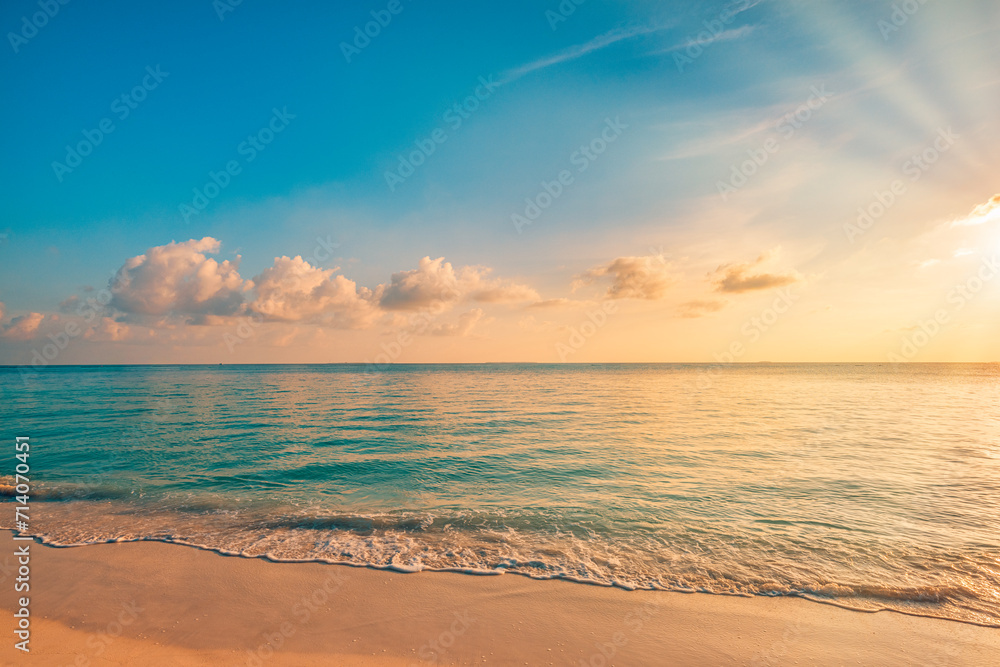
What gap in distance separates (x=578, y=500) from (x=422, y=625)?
7.72 meters

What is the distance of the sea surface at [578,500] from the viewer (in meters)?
9.15

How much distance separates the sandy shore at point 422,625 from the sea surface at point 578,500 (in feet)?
2.24

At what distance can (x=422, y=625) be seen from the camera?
6953 mm

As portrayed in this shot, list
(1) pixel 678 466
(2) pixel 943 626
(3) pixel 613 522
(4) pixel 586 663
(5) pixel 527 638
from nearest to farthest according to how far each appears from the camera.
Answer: (4) pixel 586 663 < (5) pixel 527 638 < (2) pixel 943 626 < (3) pixel 613 522 < (1) pixel 678 466

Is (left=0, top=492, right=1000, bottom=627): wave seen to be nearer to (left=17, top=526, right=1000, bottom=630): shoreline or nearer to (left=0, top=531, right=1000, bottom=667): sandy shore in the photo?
(left=17, top=526, right=1000, bottom=630): shoreline

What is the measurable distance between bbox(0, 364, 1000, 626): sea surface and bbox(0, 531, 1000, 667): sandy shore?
0.68 m

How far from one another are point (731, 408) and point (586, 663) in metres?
38.6

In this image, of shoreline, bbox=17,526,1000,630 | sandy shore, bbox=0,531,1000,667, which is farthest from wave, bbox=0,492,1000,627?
sandy shore, bbox=0,531,1000,667

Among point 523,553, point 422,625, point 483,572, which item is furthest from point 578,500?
point 422,625

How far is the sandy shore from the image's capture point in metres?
6.23

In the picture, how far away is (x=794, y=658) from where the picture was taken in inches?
247

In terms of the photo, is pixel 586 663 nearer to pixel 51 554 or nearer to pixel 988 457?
pixel 51 554

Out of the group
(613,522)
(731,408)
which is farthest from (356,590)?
(731,408)

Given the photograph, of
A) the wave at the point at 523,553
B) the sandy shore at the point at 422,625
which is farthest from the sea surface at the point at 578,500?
the sandy shore at the point at 422,625
